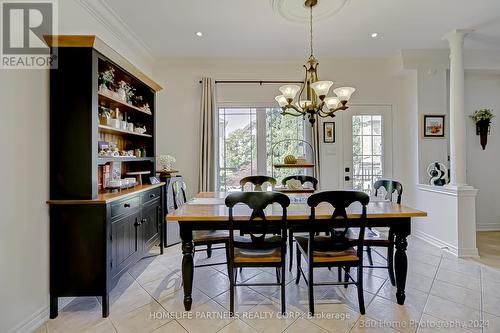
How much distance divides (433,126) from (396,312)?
3.39 meters

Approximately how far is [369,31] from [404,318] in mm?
3452

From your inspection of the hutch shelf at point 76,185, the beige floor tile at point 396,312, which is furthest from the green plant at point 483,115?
the hutch shelf at point 76,185

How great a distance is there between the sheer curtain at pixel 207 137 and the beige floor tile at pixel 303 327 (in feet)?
8.76

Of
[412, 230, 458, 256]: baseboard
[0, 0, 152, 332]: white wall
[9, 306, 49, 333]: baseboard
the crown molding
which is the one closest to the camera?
[0, 0, 152, 332]: white wall

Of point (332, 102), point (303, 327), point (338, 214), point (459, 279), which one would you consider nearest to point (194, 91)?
point (332, 102)

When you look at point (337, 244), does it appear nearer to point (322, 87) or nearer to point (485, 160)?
point (322, 87)

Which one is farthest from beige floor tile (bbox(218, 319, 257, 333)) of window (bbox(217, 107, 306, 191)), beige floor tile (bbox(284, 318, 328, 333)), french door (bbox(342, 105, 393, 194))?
french door (bbox(342, 105, 393, 194))

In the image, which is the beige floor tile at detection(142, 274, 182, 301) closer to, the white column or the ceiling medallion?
→ the ceiling medallion

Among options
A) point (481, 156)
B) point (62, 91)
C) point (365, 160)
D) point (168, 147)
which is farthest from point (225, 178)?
point (481, 156)

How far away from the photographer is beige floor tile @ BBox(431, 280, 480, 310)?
2.26m

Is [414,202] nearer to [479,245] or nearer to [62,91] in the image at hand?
[479,245]

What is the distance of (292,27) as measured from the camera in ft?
11.1

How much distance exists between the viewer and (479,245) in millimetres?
3748

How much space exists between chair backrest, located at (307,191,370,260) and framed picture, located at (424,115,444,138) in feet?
10.2
